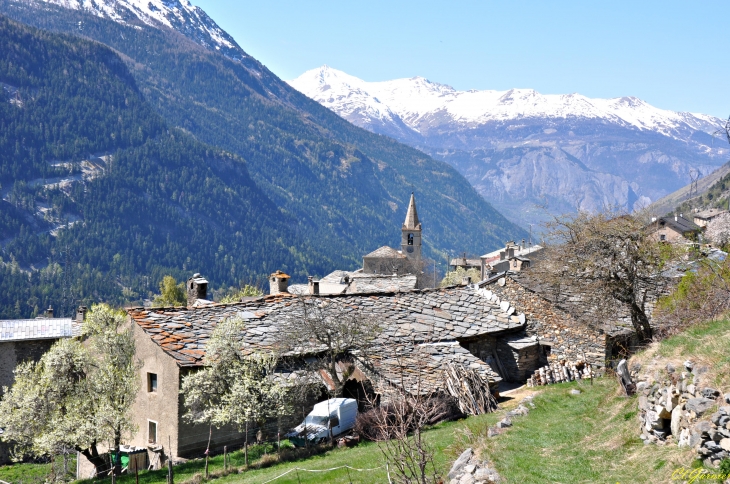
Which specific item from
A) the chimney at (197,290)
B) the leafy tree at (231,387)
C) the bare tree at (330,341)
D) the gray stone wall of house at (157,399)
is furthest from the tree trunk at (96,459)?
the chimney at (197,290)

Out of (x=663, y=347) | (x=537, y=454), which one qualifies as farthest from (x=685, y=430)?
(x=663, y=347)

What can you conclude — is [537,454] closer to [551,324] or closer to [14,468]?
[551,324]

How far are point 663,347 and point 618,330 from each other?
12.9 m

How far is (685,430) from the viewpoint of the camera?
517 inches

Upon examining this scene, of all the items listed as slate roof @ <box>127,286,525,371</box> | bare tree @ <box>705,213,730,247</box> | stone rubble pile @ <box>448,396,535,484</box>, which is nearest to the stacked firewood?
slate roof @ <box>127,286,525,371</box>

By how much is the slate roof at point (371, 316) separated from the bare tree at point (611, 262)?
527 cm

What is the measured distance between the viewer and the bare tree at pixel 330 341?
26.7m

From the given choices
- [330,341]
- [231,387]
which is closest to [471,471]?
[231,387]

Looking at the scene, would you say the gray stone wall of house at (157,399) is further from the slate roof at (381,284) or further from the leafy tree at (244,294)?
the slate roof at (381,284)

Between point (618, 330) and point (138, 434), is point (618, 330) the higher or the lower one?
the higher one

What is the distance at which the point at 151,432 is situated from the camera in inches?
1069

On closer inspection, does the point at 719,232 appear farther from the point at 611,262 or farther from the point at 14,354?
the point at 14,354

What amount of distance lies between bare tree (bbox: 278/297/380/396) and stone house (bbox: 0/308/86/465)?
19.9m

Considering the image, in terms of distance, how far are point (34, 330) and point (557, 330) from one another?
30308 millimetres
